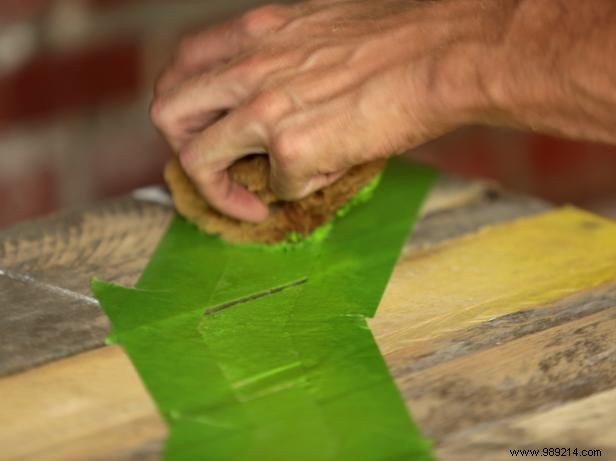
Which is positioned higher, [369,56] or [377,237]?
[369,56]

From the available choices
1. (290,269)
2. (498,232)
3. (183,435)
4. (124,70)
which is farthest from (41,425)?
(124,70)

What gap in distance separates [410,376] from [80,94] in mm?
920

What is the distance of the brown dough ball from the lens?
91 centimetres

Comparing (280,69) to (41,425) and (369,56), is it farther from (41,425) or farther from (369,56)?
(41,425)

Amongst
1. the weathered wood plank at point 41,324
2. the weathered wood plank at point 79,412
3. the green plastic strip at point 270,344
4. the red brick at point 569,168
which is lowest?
the red brick at point 569,168

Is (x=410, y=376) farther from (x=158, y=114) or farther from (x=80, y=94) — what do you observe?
(x=80, y=94)

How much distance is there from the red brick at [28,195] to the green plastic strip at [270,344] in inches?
23.4

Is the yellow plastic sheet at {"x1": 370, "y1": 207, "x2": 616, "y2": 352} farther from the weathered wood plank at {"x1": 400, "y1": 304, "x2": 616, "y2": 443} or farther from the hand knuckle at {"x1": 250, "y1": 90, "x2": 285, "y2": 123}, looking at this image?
the hand knuckle at {"x1": 250, "y1": 90, "x2": 285, "y2": 123}

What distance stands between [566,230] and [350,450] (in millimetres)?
380

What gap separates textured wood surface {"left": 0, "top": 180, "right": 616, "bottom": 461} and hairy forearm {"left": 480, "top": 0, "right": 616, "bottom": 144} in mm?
133

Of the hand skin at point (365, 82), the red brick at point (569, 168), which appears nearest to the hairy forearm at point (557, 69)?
the hand skin at point (365, 82)

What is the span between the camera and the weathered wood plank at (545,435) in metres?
0.62

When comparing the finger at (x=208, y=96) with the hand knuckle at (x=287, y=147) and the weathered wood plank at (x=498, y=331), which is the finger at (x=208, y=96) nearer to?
the hand knuckle at (x=287, y=147)

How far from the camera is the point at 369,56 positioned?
84 cm
